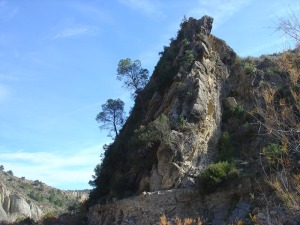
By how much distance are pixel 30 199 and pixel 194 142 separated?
55.4 meters

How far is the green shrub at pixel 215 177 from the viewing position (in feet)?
69.3

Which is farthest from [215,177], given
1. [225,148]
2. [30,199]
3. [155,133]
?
[30,199]

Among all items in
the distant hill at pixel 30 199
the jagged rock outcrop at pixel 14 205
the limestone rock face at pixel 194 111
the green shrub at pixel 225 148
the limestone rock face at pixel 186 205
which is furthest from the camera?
the jagged rock outcrop at pixel 14 205

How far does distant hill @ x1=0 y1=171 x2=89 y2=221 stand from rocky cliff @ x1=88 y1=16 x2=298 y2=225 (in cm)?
2508

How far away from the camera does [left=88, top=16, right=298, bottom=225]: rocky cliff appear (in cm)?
2121

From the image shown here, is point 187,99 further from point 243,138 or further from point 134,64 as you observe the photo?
point 134,64

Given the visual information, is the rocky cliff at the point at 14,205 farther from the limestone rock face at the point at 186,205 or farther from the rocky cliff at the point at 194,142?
the limestone rock face at the point at 186,205

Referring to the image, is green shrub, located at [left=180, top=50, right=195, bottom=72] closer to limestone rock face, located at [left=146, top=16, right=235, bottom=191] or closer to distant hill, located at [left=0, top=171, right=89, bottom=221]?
limestone rock face, located at [left=146, top=16, right=235, bottom=191]

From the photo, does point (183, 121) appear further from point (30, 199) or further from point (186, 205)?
point (30, 199)

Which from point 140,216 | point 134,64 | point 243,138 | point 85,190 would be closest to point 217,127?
point 243,138

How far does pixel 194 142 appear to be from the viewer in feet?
79.9

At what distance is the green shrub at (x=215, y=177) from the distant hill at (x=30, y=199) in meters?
31.8

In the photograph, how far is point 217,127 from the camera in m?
27.0

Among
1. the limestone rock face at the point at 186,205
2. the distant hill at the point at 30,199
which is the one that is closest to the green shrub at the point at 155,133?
the limestone rock face at the point at 186,205
